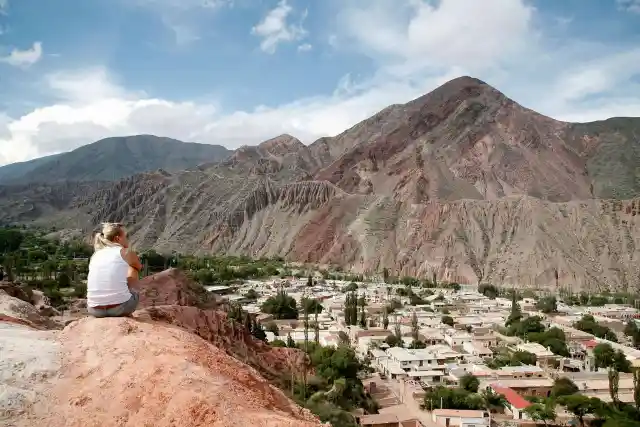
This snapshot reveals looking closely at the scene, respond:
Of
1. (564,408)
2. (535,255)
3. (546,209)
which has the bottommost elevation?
(564,408)

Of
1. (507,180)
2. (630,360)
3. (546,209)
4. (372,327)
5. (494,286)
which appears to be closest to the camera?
(630,360)

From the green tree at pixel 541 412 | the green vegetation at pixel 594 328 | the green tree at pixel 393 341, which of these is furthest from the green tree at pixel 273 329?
the green vegetation at pixel 594 328

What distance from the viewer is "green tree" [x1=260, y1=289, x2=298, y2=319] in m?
53.6

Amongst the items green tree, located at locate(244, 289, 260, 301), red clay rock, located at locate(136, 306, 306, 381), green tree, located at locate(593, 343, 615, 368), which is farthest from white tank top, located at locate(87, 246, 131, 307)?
green tree, located at locate(244, 289, 260, 301)

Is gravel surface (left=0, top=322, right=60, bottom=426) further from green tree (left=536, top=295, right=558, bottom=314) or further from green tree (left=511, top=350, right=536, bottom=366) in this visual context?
green tree (left=536, top=295, right=558, bottom=314)

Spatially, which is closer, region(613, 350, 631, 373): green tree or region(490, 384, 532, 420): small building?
region(490, 384, 532, 420): small building

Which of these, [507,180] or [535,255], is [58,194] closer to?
[507,180]

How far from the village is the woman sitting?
21.0m

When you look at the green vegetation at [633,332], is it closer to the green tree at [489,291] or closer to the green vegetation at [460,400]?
the green tree at [489,291]

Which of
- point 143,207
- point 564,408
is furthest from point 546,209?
point 143,207

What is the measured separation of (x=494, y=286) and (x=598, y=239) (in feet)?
61.9

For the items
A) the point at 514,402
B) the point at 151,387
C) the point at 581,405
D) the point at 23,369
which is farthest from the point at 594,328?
the point at 23,369

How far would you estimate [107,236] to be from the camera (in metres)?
7.05

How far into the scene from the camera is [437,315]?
58.4 m
